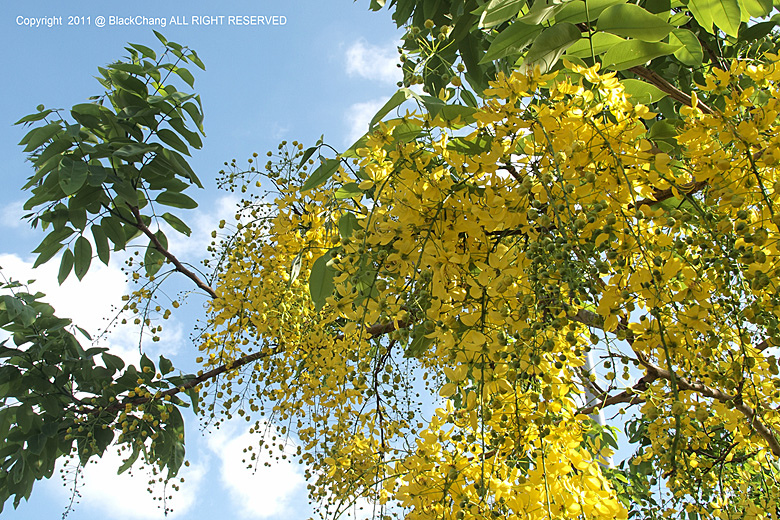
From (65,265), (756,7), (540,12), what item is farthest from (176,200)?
(756,7)

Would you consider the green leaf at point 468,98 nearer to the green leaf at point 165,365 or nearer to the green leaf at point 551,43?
the green leaf at point 551,43

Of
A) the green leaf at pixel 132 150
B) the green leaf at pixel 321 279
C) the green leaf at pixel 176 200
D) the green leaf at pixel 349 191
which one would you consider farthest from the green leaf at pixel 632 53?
the green leaf at pixel 176 200

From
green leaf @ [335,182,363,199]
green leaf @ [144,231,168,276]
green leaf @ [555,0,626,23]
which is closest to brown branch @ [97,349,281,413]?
green leaf @ [144,231,168,276]

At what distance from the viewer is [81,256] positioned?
228 centimetres

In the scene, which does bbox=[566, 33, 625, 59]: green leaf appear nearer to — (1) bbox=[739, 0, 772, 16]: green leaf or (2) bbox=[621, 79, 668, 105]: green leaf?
(2) bbox=[621, 79, 668, 105]: green leaf

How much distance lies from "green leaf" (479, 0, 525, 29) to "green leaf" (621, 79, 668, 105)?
0.92ft

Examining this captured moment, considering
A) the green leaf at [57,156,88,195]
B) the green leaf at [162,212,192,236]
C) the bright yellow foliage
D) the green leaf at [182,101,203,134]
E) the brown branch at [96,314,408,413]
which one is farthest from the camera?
the green leaf at [162,212,192,236]

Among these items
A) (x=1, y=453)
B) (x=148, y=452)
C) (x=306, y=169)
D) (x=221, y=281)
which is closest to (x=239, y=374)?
(x=221, y=281)

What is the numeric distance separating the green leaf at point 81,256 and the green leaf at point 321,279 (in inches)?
56.9

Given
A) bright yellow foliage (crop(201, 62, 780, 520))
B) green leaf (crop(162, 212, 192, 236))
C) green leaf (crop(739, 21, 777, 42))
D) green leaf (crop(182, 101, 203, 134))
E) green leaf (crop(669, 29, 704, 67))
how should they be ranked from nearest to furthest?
bright yellow foliage (crop(201, 62, 780, 520)) → green leaf (crop(669, 29, 704, 67)) → green leaf (crop(739, 21, 777, 42)) → green leaf (crop(182, 101, 203, 134)) → green leaf (crop(162, 212, 192, 236))

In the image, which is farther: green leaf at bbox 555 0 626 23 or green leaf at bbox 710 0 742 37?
green leaf at bbox 710 0 742 37

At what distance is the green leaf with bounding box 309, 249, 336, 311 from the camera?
4.33ft

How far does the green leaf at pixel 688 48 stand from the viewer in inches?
46.3

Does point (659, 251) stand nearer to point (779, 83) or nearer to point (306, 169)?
point (779, 83)
